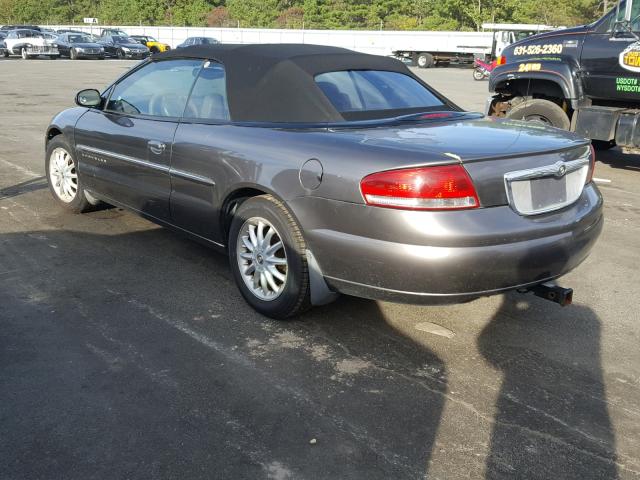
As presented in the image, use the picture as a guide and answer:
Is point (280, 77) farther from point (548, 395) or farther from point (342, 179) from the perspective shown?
point (548, 395)

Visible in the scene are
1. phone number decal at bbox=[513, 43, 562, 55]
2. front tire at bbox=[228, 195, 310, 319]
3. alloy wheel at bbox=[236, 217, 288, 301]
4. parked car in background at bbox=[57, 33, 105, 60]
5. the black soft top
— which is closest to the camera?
front tire at bbox=[228, 195, 310, 319]

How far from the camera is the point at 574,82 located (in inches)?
345

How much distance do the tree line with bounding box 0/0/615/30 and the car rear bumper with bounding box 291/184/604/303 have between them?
42.8 meters

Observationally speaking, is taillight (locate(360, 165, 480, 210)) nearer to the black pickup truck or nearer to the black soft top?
the black soft top

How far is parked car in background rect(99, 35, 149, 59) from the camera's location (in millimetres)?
41969

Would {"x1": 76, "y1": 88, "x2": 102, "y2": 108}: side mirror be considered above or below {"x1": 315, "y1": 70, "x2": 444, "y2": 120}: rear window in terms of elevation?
below

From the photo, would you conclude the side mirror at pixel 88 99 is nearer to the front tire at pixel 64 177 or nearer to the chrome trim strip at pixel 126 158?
the chrome trim strip at pixel 126 158

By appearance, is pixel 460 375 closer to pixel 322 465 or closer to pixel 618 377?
pixel 618 377

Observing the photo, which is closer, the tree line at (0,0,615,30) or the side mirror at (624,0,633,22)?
the side mirror at (624,0,633,22)

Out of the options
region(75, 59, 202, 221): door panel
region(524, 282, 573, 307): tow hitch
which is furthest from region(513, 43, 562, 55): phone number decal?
region(524, 282, 573, 307): tow hitch

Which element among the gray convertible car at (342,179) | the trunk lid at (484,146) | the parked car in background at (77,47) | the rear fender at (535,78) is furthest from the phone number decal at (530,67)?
the parked car in background at (77,47)

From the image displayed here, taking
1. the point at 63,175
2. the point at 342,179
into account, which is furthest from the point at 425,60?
the point at 342,179

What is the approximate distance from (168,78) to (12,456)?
314 cm

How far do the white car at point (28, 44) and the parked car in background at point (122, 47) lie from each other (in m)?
3.37
